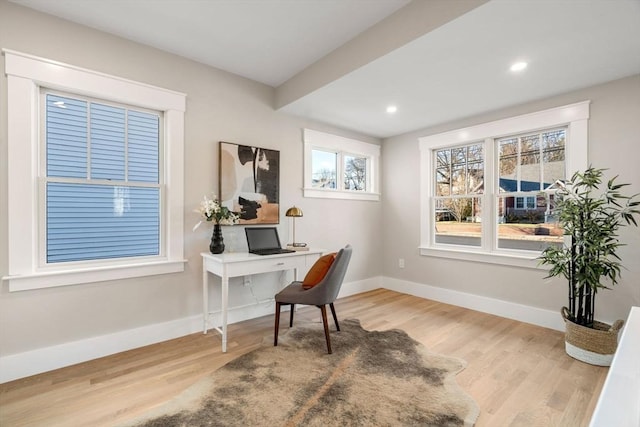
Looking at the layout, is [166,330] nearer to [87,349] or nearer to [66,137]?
[87,349]

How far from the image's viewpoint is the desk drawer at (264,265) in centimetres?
257

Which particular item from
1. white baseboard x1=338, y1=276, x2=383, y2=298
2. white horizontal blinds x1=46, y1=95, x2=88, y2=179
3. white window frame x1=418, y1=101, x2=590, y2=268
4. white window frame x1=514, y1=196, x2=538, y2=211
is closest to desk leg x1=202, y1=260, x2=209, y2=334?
white horizontal blinds x1=46, y1=95, x2=88, y2=179

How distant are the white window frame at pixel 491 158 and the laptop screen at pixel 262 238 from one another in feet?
7.20

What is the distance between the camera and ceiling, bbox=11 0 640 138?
1.92 metres

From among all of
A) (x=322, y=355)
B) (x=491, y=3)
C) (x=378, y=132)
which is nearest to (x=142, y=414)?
(x=322, y=355)

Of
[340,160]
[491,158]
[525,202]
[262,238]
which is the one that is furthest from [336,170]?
[525,202]

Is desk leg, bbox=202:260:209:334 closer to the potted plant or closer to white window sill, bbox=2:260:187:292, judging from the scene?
white window sill, bbox=2:260:187:292

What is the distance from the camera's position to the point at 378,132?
4.42 meters

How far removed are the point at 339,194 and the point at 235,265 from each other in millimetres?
2033

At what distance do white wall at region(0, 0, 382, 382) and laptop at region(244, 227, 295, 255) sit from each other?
228 millimetres

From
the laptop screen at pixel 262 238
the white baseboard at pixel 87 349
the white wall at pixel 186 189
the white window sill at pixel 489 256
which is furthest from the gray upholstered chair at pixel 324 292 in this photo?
the white window sill at pixel 489 256

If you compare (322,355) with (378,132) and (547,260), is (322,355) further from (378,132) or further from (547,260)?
(378,132)

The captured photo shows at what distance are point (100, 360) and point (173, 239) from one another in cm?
109

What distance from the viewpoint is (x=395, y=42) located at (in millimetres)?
2193
